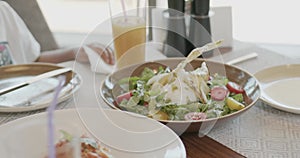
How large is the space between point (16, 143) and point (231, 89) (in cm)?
54

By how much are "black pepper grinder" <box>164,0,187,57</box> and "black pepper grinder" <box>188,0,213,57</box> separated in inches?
1.4

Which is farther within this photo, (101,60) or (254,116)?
(101,60)

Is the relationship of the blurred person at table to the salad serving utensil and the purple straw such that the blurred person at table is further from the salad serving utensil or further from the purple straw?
the purple straw

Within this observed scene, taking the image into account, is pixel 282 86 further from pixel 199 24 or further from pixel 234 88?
pixel 199 24

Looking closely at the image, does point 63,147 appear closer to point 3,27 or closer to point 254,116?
point 254,116

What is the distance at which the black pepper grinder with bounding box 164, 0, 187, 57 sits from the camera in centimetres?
147

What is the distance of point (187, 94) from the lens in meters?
1.04

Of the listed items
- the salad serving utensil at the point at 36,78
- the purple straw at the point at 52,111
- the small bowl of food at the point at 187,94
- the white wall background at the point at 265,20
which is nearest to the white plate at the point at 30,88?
the salad serving utensil at the point at 36,78

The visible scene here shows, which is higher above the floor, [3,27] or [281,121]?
[3,27]

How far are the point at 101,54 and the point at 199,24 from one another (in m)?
0.37

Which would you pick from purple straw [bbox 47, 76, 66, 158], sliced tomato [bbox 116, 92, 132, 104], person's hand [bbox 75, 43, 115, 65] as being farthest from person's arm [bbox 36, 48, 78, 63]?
purple straw [bbox 47, 76, 66, 158]

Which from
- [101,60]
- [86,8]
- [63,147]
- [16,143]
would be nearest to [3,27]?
[101,60]

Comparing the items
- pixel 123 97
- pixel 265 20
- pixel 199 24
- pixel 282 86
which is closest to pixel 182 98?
pixel 123 97

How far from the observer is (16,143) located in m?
0.93
